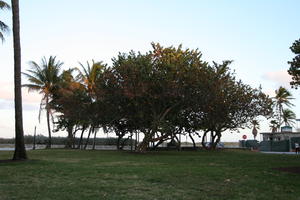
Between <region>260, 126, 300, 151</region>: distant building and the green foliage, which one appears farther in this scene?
<region>260, 126, 300, 151</region>: distant building

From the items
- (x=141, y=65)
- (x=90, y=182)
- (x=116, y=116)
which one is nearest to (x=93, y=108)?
(x=116, y=116)

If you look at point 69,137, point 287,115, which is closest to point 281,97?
point 287,115

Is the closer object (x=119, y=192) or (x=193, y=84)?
(x=119, y=192)

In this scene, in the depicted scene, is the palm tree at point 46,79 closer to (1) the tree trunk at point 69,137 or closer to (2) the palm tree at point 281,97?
(1) the tree trunk at point 69,137

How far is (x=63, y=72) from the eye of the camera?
1868 inches

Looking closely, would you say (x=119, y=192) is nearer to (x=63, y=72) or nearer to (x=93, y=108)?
(x=93, y=108)

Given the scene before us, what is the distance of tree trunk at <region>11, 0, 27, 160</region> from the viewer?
1945 centimetres

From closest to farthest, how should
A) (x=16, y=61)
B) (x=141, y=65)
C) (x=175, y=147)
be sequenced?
(x=16, y=61), (x=141, y=65), (x=175, y=147)

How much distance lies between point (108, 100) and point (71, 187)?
22.7 metres

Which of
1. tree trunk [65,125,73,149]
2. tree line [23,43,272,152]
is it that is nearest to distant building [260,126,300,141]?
tree line [23,43,272,152]

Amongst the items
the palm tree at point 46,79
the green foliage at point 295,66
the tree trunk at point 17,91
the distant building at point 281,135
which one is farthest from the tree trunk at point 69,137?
the green foliage at point 295,66

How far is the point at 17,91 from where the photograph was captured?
19641 millimetres

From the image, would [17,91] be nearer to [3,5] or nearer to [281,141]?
[3,5]

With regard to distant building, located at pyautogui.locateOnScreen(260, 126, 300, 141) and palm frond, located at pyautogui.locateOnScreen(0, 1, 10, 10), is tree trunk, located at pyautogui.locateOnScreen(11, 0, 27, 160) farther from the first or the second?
distant building, located at pyautogui.locateOnScreen(260, 126, 300, 141)
